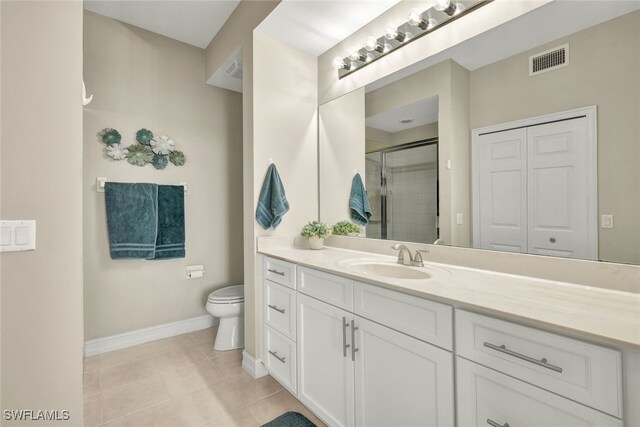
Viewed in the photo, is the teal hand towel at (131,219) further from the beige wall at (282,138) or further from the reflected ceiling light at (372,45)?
the reflected ceiling light at (372,45)

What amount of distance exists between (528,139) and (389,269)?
884 mm

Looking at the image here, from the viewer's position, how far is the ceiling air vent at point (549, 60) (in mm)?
1181

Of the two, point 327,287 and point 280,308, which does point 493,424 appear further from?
point 280,308

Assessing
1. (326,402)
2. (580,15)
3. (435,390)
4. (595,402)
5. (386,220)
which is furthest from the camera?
(386,220)

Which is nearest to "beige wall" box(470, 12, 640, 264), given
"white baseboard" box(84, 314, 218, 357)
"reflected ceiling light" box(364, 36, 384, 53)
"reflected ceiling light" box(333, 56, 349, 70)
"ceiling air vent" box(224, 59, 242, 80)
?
"reflected ceiling light" box(364, 36, 384, 53)

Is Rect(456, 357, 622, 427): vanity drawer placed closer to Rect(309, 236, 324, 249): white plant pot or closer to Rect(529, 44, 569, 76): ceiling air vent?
Rect(529, 44, 569, 76): ceiling air vent

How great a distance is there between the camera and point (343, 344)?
1359 mm

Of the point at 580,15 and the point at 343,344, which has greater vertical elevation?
the point at 580,15

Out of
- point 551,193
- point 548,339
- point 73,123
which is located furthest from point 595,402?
point 73,123

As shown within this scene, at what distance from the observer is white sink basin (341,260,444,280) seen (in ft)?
4.77

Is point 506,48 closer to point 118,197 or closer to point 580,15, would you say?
point 580,15

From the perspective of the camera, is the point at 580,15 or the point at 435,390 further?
the point at 580,15

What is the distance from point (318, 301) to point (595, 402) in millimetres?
1056

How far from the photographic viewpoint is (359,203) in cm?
214
